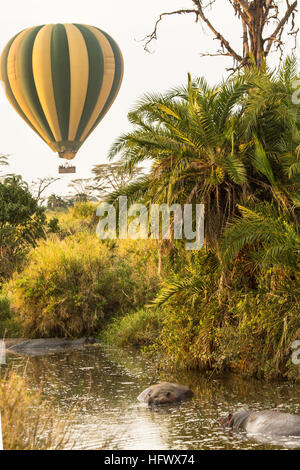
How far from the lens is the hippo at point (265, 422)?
9109mm

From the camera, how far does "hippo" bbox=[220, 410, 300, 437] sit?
359 inches

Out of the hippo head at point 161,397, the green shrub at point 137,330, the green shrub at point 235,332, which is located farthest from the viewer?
the green shrub at point 137,330

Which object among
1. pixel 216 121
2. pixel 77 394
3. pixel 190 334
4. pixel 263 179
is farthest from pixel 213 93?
pixel 77 394

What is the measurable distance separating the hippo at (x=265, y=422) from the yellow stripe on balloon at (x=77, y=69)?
14897 mm

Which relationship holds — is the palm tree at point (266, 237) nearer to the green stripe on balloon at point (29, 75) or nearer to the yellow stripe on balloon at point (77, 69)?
the yellow stripe on balloon at point (77, 69)

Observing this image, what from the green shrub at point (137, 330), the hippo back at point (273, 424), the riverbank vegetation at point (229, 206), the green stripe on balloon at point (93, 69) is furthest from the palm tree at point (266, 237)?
the green stripe on balloon at point (93, 69)

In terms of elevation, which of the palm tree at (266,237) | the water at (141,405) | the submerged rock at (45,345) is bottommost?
the submerged rock at (45,345)

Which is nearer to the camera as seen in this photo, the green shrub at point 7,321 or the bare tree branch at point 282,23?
the green shrub at point 7,321

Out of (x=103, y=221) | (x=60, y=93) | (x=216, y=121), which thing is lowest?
(x=103, y=221)

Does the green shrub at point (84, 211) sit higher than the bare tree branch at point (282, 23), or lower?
lower

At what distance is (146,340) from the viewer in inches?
669

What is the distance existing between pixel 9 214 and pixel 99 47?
6.01 meters

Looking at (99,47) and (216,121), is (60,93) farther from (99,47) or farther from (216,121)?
(216,121)

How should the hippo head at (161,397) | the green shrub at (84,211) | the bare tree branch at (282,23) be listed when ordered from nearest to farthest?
the hippo head at (161,397) → the bare tree branch at (282,23) → the green shrub at (84,211)
